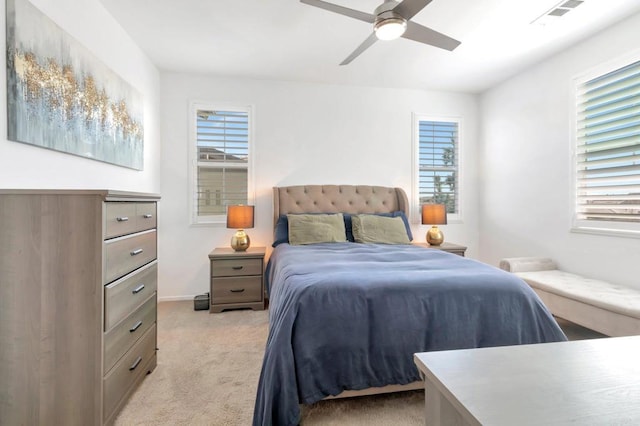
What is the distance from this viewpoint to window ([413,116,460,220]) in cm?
416

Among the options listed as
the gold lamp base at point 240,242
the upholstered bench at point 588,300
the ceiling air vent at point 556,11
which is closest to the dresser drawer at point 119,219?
the gold lamp base at point 240,242

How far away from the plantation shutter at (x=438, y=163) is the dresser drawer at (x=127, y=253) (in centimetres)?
340

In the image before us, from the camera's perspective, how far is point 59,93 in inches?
72.6

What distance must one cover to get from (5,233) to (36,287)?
10.3 inches

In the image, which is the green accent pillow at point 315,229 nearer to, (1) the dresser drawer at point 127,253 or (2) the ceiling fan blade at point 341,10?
(1) the dresser drawer at point 127,253

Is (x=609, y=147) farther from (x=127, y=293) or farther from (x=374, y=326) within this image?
(x=127, y=293)

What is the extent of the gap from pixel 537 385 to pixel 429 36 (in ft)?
7.16

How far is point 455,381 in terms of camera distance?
697 millimetres

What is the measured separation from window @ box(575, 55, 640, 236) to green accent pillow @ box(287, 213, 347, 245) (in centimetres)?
239

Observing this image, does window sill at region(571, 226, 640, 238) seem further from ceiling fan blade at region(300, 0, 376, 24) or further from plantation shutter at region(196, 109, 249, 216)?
plantation shutter at region(196, 109, 249, 216)

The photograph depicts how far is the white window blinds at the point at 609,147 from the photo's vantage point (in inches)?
98.5

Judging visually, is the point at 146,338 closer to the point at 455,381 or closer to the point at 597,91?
the point at 455,381

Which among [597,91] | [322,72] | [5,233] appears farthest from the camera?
[322,72]

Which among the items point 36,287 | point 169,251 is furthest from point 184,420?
point 169,251
